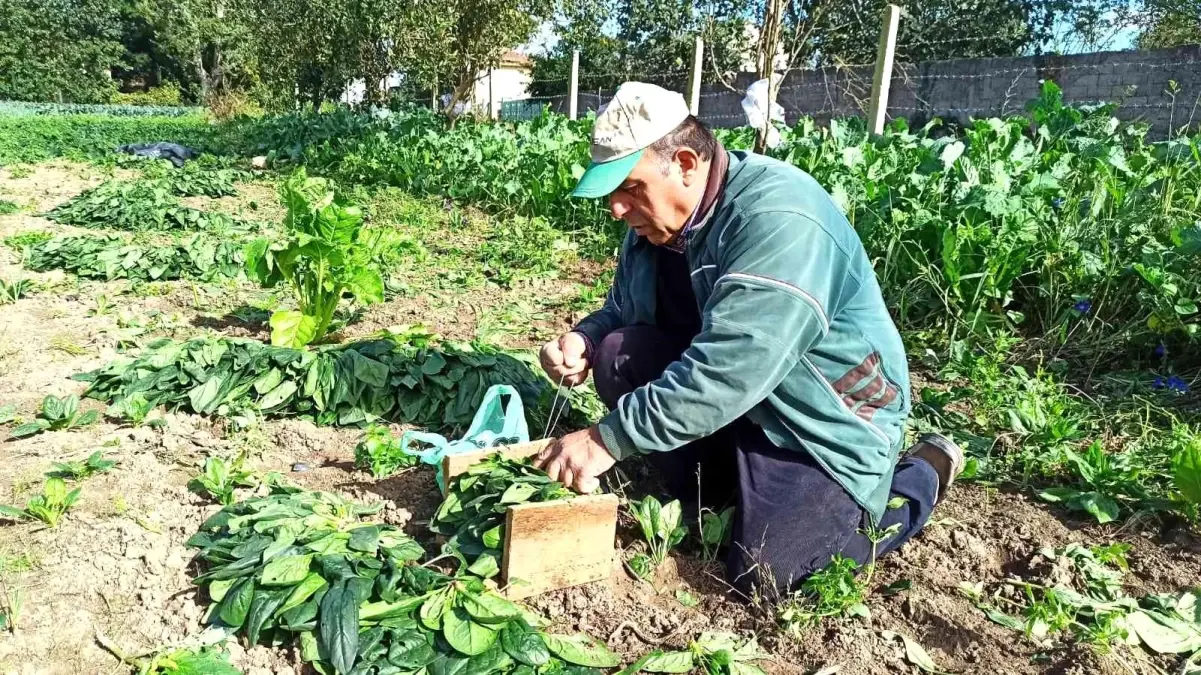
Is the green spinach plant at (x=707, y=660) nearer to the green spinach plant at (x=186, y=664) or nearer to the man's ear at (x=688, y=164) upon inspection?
the green spinach plant at (x=186, y=664)

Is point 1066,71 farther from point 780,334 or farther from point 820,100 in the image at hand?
point 780,334

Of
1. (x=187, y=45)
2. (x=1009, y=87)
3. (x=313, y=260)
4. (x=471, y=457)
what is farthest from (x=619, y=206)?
(x=187, y=45)

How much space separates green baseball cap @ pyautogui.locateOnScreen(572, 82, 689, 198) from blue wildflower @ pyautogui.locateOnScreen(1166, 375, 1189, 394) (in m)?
2.53

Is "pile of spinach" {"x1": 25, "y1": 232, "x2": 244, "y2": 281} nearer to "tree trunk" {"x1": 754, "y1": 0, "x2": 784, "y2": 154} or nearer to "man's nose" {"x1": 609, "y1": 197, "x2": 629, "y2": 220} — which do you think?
"tree trunk" {"x1": 754, "y1": 0, "x2": 784, "y2": 154}

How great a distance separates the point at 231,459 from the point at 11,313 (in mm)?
2519

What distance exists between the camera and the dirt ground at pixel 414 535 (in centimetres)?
191

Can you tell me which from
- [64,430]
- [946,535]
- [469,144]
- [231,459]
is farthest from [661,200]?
[469,144]

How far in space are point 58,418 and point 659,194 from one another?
7.75 feet

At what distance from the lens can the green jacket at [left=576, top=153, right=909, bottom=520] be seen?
1889 millimetres

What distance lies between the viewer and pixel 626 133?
1.97m

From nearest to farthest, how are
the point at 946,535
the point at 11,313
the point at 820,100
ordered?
the point at 946,535 < the point at 11,313 < the point at 820,100

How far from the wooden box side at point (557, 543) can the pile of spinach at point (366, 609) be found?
0.11 m

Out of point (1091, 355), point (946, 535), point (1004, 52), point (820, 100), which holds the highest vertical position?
point (1004, 52)

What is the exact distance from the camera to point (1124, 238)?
3826 mm
